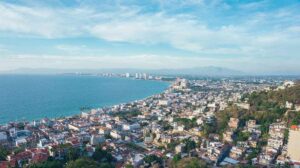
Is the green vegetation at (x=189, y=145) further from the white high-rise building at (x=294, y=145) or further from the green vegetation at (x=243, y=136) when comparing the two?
the white high-rise building at (x=294, y=145)

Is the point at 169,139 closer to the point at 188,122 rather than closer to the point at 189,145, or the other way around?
the point at 189,145

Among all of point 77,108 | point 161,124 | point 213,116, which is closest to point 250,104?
point 213,116

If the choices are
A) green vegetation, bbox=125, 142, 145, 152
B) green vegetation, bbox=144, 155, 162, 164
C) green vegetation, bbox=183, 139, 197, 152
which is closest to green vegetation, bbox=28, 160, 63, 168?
green vegetation, bbox=144, 155, 162, 164

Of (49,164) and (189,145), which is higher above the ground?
(49,164)

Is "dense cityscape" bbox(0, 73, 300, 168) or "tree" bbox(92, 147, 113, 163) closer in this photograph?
"dense cityscape" bbox(0, 73, 300, 168)

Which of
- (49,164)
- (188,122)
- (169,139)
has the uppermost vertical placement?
(49,164)

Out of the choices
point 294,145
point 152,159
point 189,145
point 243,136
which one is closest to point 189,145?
point 189,145

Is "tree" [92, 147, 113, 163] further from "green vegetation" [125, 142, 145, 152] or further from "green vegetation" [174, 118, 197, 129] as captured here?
"green vegetation" [174, 118, 197, 129]

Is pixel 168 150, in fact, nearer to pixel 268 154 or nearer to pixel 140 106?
pixel 268 154
